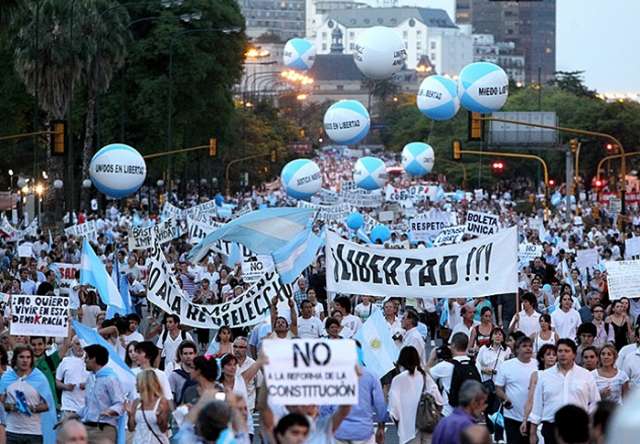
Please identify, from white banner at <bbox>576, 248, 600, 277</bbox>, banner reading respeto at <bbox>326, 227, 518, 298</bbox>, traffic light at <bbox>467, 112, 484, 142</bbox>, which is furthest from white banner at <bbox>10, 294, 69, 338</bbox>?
traffic light at <bbox>467, 112, 484, 142</bbox>

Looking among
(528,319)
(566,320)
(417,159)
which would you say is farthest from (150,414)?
(417,159)

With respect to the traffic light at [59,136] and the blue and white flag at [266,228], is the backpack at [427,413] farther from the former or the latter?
the traffic light at [59,136]

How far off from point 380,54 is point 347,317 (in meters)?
27.6

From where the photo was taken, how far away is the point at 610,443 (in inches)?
251

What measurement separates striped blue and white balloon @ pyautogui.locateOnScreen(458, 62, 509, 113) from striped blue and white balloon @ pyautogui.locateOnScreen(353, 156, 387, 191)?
1432 cm

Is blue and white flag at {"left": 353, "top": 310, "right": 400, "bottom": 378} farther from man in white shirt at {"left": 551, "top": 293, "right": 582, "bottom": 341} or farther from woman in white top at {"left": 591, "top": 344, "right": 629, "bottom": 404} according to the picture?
man in white shirt at {"left": 551, "top": 293, "right": 582, "bottom": 341}

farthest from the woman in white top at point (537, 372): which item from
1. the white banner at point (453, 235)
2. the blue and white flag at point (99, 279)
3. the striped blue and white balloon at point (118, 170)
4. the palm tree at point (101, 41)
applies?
the palm tree at point (101, 41)

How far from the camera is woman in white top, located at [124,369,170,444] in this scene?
12.5 m

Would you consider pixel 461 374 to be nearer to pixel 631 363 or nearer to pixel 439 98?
pixel 631 363

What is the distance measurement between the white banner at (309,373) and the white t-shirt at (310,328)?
7.48m

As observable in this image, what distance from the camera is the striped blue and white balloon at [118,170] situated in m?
35.8

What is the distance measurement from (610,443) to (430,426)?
23.6 ft

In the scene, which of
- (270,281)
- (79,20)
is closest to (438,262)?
(270,281)

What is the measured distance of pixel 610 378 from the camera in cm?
1428
